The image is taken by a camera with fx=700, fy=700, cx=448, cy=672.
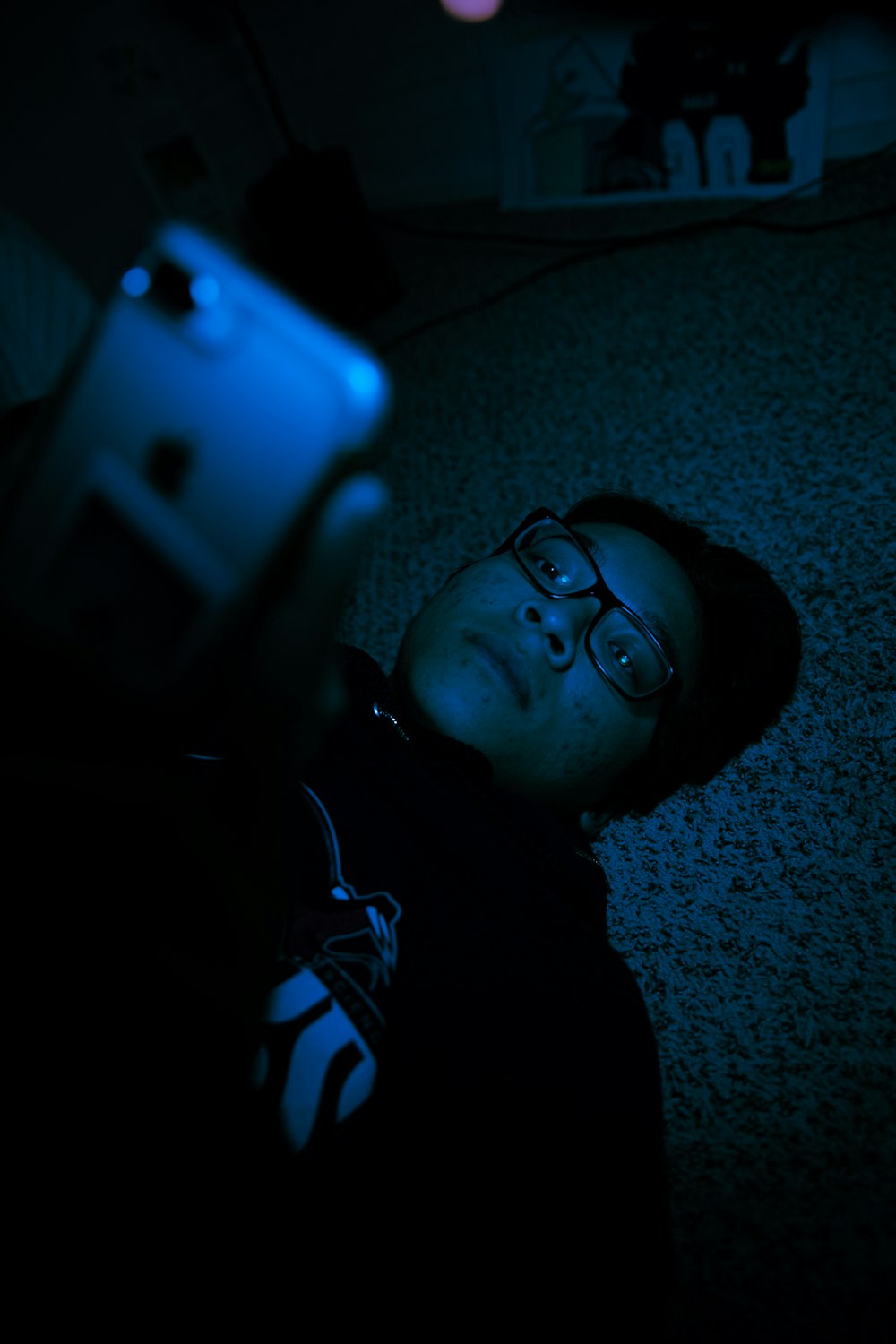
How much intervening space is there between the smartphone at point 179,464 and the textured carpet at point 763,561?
68cm

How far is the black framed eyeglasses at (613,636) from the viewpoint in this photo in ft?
→ 2.69

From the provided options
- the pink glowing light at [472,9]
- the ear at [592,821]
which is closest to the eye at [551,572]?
the ear at [592,821]

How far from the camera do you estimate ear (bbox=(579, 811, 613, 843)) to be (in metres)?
0.87

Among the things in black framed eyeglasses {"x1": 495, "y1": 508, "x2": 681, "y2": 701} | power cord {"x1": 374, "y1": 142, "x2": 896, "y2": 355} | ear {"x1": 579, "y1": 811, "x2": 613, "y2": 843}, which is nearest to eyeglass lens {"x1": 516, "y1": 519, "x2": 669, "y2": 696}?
black framed eyeglasses {"x1": 495, "y1": 508, "x2": 681, "y2": 701}

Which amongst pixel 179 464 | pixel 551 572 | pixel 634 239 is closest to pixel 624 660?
pixel 551 572

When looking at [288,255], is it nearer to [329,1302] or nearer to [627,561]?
[627,561]

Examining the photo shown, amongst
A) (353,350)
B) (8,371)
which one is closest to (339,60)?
(8,371)

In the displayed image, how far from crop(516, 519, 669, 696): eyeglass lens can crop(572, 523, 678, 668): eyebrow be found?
0.04ft

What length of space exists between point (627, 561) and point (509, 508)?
37 cm

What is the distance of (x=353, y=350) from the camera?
32 centimetres

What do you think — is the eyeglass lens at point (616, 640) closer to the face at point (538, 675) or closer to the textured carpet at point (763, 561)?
the face at point (538, 675)

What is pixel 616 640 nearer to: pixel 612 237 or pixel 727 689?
pixel 727 689

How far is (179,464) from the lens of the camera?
1.12ft

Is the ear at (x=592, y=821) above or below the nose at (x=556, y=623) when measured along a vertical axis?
below
